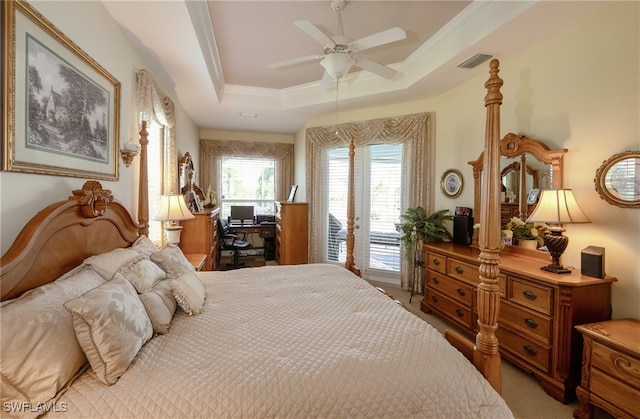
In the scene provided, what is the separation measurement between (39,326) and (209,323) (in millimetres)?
673

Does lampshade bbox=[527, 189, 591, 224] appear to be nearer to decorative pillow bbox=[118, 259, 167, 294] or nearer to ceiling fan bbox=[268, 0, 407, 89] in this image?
ceiling fan bbox=[268, 0, 407, 89]

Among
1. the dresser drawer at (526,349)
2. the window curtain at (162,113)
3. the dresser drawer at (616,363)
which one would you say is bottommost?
the dresser drawer at (526,349)

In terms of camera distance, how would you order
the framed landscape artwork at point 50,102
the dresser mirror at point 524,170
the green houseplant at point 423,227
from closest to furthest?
the framed landscape artwork at point 50,102 → the dresser mirror at point 524,170 → the green houseplant at point 423,227

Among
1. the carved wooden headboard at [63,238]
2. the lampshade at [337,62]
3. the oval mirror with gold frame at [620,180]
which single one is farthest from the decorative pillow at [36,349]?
the oval mirror with gold frame at [620,180]

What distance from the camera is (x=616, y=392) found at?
159 centimetres

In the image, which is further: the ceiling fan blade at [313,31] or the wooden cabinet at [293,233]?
the wooden cabinet at [293,233]

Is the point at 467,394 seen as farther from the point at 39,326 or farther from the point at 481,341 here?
the point at 39,326

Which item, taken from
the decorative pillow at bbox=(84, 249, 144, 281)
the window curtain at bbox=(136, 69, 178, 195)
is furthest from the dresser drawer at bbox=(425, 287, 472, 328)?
the window curtain at bbox=(136, 69, 178, 195)

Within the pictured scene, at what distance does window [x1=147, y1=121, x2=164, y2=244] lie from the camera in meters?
3.03

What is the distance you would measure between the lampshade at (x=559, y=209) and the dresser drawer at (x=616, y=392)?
98 centimetres

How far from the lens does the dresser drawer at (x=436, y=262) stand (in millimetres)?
2998

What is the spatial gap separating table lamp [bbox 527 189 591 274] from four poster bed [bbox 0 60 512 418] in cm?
112

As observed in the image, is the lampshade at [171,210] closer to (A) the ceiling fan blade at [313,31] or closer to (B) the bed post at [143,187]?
(B) the bed post at [143,187]

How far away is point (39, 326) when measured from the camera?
1.00 m
